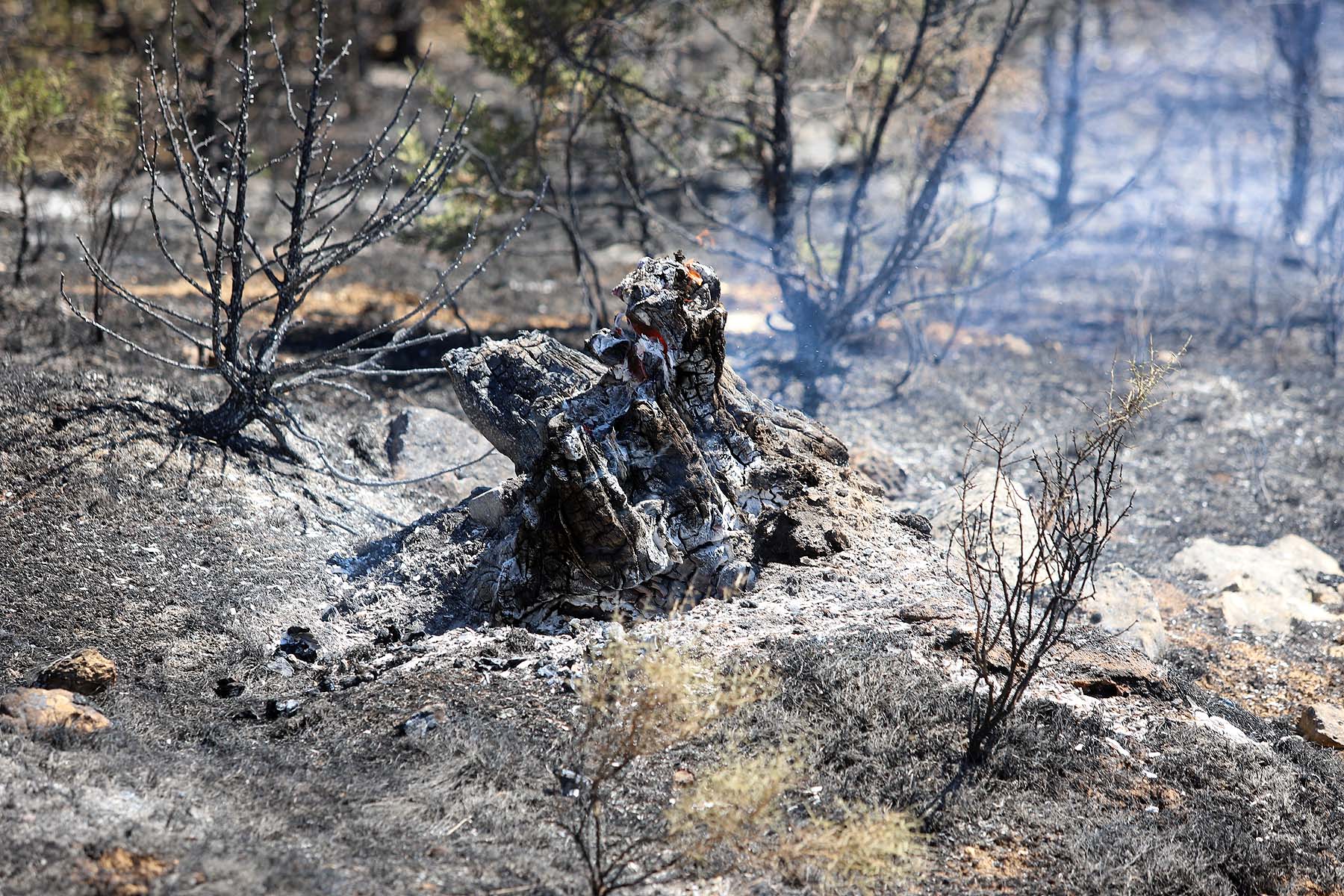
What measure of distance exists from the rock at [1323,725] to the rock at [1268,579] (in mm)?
1360

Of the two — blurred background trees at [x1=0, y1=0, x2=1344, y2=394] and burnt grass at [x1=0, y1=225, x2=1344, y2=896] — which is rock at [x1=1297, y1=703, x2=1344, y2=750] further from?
blurred background trees at [x1=0, y1=0, x2=1344, y2=394]

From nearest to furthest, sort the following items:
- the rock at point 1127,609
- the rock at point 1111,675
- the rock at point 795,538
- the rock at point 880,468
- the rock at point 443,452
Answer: the rock at point 1111,675 → the rock at point 795,538 → the rock at point 1127,609 → the rock at point 443,452 → the rock at point 880,468

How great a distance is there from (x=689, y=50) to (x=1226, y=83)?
1086 cm

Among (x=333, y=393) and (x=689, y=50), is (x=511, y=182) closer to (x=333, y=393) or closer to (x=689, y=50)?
(x=333, y=393)

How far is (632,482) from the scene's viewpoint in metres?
5.01

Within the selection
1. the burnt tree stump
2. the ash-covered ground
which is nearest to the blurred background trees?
the ash-covered ground

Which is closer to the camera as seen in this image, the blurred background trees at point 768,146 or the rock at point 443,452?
the rock at point 443,452

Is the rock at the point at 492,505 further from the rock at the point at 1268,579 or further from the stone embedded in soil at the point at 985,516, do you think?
the rock at the point at 1268,579

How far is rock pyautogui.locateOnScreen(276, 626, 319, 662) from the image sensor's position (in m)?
4.57

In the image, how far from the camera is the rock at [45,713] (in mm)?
3648

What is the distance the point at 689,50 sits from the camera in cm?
1454

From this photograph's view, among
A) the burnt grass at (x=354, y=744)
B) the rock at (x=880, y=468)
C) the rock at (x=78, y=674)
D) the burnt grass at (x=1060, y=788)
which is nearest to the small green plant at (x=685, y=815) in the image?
the burnt grass at (x=354, y=744)

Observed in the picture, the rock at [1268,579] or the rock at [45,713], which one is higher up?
the rock at [45,713]

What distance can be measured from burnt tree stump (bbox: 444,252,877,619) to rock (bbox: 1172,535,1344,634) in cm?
255
